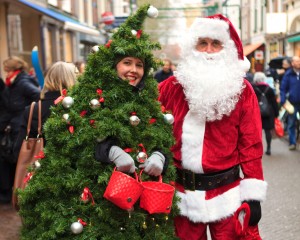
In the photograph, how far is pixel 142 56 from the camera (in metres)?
2.55

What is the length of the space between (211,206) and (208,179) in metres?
0.16

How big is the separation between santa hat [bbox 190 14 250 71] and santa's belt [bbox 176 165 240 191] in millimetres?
663

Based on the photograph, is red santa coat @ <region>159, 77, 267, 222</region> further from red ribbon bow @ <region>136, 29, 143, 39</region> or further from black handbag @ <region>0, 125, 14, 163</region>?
black handbag @ <region>0, 125, 14, 163</region>

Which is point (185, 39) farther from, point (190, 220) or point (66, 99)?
point (190, 220)

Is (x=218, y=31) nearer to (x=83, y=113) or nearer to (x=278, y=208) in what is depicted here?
(x=83, y=113)

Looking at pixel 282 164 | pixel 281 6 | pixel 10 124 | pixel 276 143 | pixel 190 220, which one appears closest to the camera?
pixel 190 220

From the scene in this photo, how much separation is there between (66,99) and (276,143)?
851 centimetres

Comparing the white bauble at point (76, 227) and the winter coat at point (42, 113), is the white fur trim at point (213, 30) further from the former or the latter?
the winter coat at point (42, 113)

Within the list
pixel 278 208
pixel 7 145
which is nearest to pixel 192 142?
pixel 278 208

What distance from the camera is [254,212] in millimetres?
2699

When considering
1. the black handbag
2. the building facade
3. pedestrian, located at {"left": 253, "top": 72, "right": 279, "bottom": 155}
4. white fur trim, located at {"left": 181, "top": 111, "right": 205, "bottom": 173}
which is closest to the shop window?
the building facade

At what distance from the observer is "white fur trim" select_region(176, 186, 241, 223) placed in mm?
2820

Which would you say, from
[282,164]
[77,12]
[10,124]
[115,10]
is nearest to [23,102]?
[10,124]

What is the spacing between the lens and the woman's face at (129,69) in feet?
8.34
